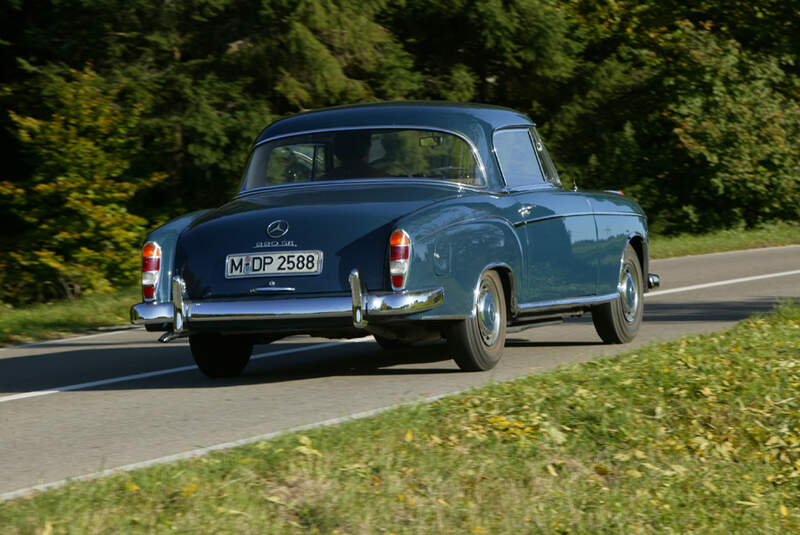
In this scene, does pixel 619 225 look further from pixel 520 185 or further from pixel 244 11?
pixel 244 11

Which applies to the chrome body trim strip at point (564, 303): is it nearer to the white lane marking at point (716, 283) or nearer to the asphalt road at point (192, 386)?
the asphalt road at point (192, 386)

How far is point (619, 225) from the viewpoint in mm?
10008

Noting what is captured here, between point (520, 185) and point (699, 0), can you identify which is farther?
point (699, 0)

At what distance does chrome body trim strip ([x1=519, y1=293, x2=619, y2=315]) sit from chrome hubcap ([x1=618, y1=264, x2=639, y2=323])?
8.8 inches

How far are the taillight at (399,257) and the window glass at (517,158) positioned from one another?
165 cm

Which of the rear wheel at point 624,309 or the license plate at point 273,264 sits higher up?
the license plate at point 273,264

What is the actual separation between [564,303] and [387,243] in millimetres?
2145

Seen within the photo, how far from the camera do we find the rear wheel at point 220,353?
28.3 feet

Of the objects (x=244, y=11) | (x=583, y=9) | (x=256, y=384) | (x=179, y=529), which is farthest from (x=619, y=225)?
(x=583, y=9)

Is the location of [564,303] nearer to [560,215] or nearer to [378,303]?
[560,215]

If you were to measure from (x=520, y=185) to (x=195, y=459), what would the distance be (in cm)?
407

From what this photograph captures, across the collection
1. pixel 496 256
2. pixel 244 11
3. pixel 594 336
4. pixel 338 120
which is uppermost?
pixel 244 11

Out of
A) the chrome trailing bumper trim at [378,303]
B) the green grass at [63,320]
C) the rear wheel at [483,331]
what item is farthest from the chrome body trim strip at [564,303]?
the green grass at [63,320]

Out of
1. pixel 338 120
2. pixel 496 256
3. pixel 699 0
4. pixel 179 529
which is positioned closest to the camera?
pixel 179 529
